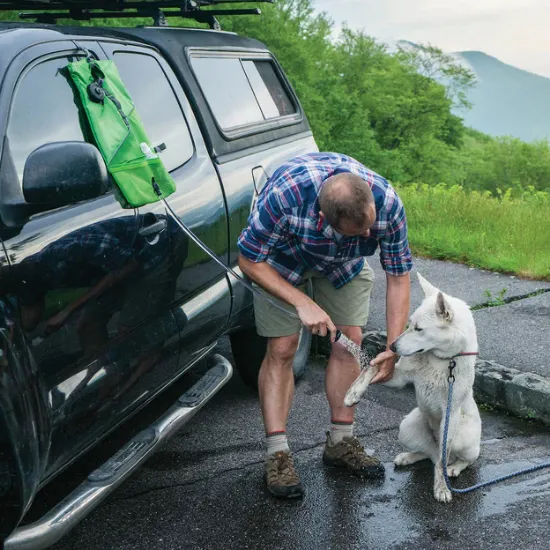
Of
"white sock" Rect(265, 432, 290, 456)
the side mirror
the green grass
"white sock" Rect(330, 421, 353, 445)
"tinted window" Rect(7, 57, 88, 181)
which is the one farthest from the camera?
the green grass

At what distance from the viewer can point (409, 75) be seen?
2051 inches

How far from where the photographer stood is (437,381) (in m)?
3.67

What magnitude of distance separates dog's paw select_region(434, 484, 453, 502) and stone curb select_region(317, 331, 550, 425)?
3.68 feet

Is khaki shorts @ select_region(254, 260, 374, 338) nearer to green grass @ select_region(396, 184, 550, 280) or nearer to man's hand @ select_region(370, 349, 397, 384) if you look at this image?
man's hand @ select_region(370, 349, 397, 384)

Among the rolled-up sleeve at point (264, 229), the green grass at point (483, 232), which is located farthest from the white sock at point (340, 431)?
the green grass at point (483, 232)

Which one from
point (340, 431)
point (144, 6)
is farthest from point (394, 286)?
point (144, 6)

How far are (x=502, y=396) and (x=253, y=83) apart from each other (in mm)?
2599

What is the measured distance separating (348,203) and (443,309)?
760 millimetres

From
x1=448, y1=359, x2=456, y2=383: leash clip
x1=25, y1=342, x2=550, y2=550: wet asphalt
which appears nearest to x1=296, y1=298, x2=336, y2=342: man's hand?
x1=448, y1=359, x2=456, y2=383: leash clip

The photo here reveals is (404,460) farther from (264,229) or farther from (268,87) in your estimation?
(268,87)

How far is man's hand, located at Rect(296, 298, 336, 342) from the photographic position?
11.2 ft

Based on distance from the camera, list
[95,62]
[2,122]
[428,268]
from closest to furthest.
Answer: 1. [2,122]
2. [95,62]
3. [428,268]

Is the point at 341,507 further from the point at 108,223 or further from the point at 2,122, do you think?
the point at 2,122

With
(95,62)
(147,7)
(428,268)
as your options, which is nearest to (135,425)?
(95,62)
